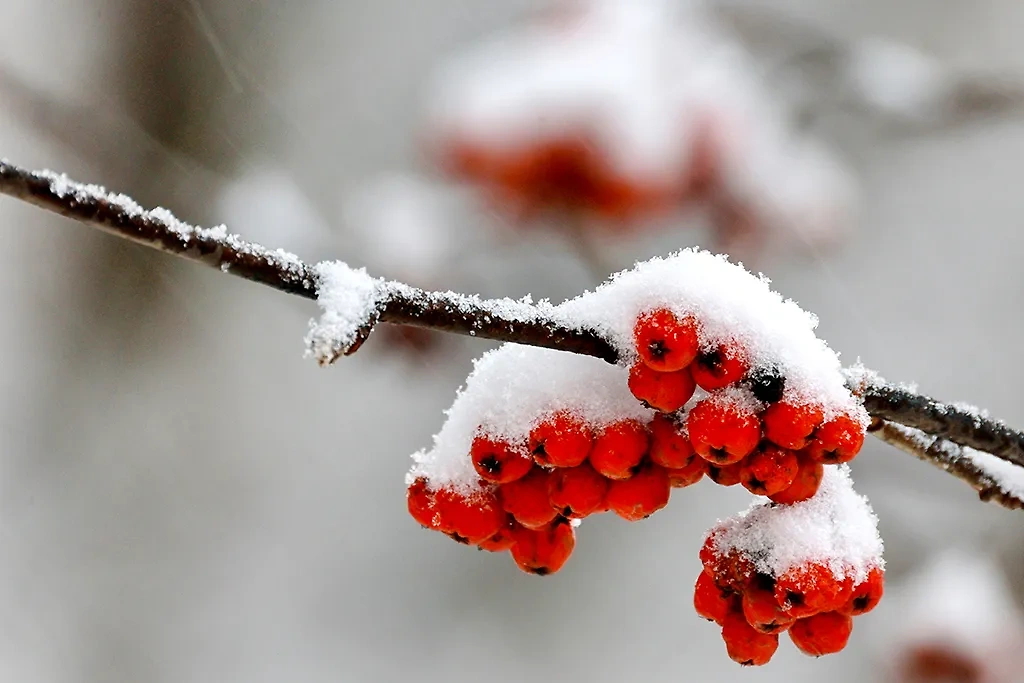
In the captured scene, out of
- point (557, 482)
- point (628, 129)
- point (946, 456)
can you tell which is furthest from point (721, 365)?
point (628, 129)

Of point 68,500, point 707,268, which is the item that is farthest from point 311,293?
point 68,500

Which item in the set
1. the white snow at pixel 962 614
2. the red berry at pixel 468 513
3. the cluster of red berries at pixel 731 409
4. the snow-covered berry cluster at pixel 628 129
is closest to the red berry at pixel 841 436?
the cluster of red berries at pixel 731 409

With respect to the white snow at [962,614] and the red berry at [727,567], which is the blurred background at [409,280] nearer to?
the white snow at [962,614]

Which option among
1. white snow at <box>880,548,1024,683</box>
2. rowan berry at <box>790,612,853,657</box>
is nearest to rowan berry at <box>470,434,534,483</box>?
rowan berry at <box>790,612,853,657</box>

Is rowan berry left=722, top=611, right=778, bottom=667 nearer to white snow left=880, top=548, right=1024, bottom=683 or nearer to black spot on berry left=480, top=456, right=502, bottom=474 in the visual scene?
black spot on berry left=480, top=456, right=502, bottom=474

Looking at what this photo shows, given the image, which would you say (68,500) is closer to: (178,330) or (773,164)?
(178,330)
